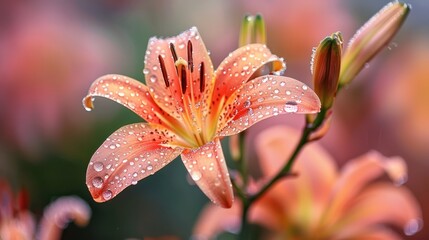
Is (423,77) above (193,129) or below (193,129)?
below

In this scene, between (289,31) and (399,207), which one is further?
(289,31)

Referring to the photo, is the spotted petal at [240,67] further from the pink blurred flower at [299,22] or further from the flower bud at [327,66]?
the pink blurred flower at [299,22]

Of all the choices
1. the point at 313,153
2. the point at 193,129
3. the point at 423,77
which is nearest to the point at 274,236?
the point at 313,153

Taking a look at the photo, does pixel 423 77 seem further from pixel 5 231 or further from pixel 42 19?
pixel 5 231

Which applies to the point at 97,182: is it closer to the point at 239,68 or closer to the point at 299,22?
the point at 239,68

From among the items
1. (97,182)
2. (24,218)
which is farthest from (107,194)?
(24,218)

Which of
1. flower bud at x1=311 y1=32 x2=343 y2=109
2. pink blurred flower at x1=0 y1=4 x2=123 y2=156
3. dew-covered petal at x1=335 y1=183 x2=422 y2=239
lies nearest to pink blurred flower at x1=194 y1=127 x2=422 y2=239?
dew-covered petal at x1=335 y1=183 x2=422 y2=239
